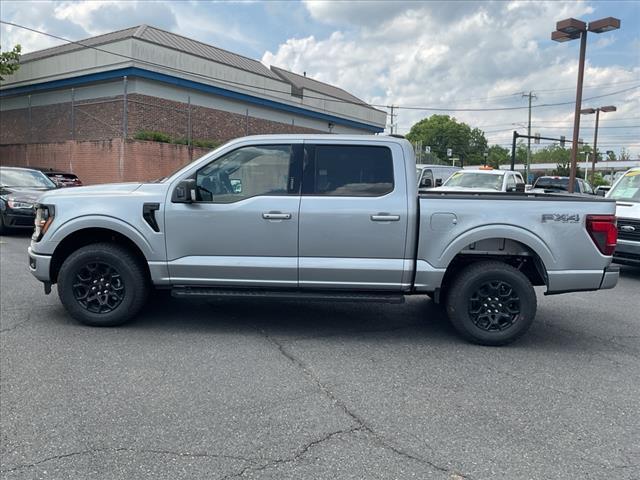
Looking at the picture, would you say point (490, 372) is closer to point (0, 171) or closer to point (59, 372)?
point (59, 372)

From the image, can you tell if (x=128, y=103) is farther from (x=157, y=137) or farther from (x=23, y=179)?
(x=23, y=179)

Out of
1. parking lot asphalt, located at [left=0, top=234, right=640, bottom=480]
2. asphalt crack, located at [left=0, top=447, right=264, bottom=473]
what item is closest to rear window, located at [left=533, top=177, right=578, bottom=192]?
parking lot asphalt, located at [left=0, top=234, right=640, bottom=480]

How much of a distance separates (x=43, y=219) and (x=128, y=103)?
19.2 m

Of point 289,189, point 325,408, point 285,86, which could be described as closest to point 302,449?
point 325,408

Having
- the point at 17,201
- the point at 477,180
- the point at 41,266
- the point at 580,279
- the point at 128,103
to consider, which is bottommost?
the point at 41,266

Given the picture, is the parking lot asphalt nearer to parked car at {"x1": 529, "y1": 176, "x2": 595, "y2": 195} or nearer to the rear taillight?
the rear taillight

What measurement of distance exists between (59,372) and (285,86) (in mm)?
31252

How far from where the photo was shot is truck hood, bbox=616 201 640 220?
29.0 ft

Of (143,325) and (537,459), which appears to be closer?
(537,459)

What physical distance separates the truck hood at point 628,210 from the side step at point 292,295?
18.8 ft

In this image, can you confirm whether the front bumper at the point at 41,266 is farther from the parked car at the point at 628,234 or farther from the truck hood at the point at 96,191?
the parked car at the point at 628,234

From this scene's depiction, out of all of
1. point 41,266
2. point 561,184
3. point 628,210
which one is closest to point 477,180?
point 628,210

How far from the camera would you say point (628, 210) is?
9.06 m

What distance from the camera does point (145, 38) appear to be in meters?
25.5
